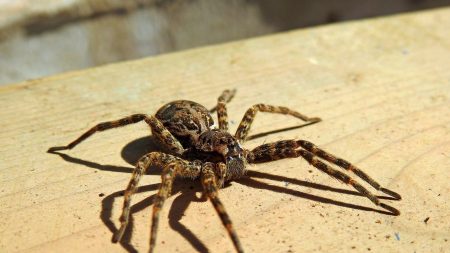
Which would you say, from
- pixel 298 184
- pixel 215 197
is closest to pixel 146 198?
pixel 215 197

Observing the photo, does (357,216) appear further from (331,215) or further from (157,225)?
(157,225)

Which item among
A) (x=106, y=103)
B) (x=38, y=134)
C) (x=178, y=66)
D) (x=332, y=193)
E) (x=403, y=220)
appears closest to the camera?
(x=403, y=220)

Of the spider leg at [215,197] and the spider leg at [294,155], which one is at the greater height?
the spider leg at [215,197]

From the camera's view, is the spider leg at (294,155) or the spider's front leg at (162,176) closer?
the spider's front leg at (162,176)

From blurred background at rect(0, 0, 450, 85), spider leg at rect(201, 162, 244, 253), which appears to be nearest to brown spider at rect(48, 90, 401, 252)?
spider leg at rect(201, 162, 244, 253)

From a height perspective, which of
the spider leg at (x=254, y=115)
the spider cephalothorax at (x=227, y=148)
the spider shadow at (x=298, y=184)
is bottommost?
the spider shadow at (x=298, y=184)

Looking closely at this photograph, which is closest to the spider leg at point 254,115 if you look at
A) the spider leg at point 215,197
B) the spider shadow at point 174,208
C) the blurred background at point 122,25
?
the spider leg at point 215,197

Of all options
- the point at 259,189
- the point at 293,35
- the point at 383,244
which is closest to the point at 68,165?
the point at 259,189

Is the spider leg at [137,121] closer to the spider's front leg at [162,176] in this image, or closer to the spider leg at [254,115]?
the spider's front leg at [162,176]

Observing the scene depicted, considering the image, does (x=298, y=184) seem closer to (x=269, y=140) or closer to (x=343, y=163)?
(x=343, y=163)
